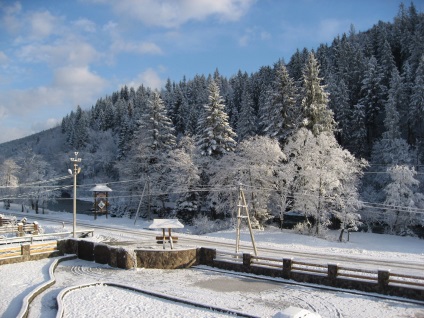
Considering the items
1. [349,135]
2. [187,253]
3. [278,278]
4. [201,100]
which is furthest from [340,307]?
[201,100]

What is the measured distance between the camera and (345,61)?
7625 cm

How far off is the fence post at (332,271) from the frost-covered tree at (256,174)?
21791 millimetres

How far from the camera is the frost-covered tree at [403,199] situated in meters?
43.5

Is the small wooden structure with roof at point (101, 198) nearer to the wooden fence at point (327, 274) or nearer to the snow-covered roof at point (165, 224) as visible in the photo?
the snow-covered roof at point (165, 224)

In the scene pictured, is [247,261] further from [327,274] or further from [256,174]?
[256,174]

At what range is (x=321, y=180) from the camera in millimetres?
39844

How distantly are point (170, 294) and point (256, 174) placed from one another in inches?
1026

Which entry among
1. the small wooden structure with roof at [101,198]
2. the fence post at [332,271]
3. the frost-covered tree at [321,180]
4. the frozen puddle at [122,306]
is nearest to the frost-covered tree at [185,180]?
the small wooden structure with roof at [101,198]

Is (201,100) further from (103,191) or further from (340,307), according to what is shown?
(340,307)

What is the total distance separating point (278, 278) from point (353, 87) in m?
56.0

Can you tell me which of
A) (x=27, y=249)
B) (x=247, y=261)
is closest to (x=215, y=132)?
(x=247, y=261)

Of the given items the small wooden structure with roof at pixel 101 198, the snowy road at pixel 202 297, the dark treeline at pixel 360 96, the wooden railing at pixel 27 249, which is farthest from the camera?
the dark treeline at pixel 360 96

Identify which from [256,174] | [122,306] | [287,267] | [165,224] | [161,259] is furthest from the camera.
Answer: [256,174]

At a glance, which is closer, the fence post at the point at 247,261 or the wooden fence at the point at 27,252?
the fence post at the point at 247,261
